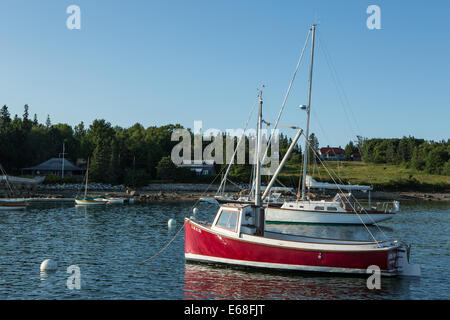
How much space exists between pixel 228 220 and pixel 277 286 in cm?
507

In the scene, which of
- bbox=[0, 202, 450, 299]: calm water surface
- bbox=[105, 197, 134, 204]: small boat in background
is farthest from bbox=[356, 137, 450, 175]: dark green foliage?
bbox=[0, 202, 450, 299]: calm water surface

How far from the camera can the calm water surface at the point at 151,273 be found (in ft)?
68.4

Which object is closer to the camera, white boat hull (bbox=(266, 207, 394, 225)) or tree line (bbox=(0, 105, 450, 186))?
white boat hull (bbox=(266, 207, 394, 225))

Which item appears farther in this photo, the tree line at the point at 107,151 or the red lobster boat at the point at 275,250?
the tree line at the point at 107,151

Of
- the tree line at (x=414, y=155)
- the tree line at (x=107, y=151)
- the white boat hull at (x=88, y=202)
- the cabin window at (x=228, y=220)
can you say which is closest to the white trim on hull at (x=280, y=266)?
the cabin window at (x=228, y=220)

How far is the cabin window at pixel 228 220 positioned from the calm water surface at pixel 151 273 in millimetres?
2617

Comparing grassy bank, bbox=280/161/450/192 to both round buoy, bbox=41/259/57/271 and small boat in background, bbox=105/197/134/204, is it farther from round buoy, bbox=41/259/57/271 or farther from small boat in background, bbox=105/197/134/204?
round buoy, bbox=41/259/57/271

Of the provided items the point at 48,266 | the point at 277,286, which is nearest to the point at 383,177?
the point at 277,286

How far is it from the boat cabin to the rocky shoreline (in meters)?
58.2

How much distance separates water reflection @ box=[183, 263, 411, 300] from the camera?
67.5ft

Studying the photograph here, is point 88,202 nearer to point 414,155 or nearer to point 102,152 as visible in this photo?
point 102,152

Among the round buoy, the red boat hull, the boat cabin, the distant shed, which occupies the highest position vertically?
the distant shed

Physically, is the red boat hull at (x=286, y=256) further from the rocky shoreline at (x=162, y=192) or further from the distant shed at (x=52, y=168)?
the distant shed at (x=52, y=168)
